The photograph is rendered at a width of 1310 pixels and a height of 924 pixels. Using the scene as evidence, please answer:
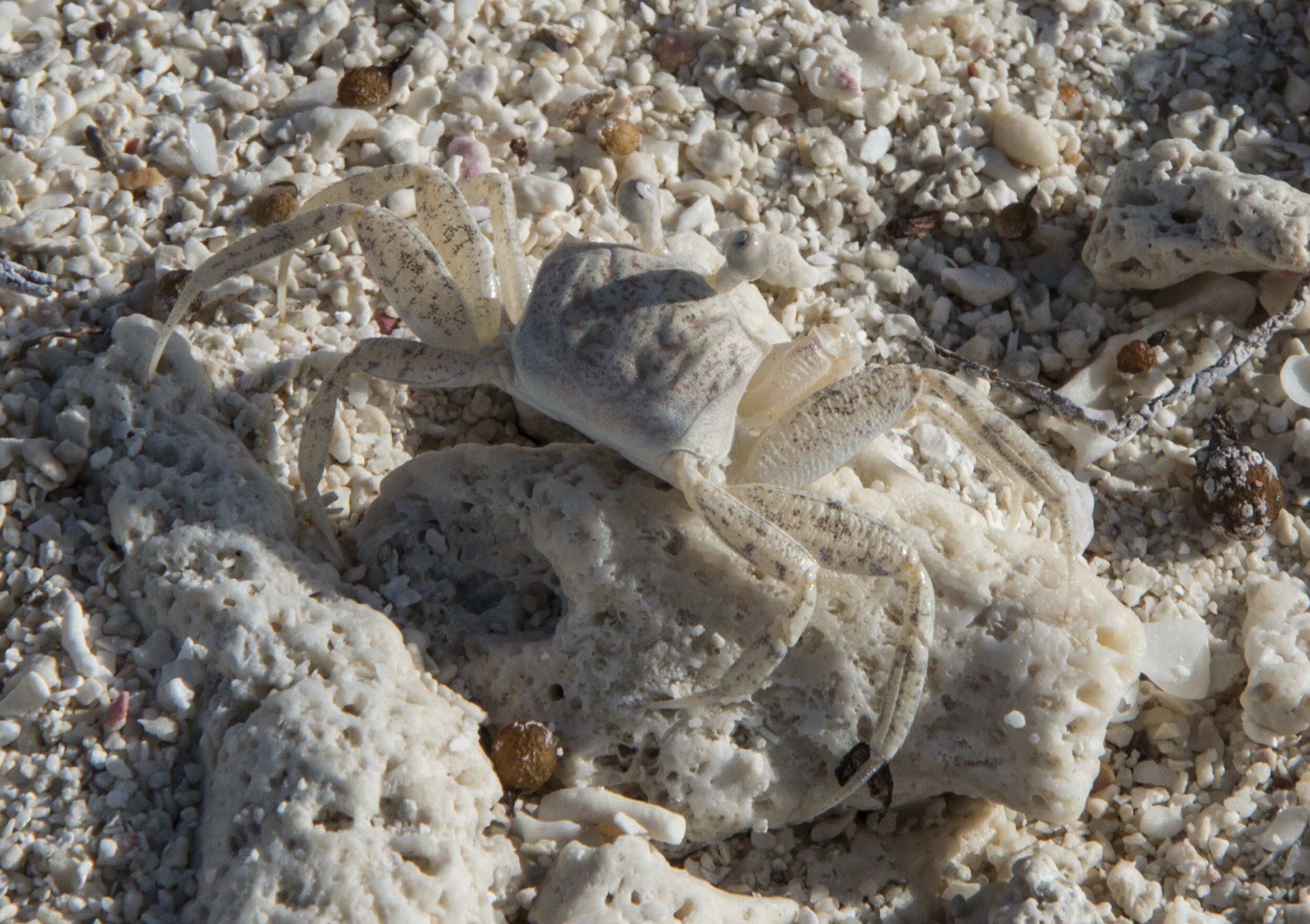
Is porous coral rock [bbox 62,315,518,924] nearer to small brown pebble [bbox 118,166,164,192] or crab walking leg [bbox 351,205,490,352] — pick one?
crab walking leg [bbox 351,205,490,352]

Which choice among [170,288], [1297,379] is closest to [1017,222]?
[1297,379]

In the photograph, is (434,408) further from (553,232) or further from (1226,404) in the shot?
(1226,404)

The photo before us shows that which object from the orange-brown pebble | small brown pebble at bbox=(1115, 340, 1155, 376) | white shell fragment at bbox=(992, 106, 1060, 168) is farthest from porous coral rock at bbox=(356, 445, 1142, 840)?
white shell fragment at bbox=(992, 106, 1060, 168)

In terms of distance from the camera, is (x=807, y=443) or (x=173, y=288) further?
(x=173, y=288)

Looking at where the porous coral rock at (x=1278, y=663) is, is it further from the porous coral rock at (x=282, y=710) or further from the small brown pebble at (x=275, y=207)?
the small brown pebble at (x=275, y=207)

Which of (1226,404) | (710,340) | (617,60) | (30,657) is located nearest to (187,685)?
(30,657)

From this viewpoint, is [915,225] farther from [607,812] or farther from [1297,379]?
[607,812]
